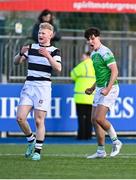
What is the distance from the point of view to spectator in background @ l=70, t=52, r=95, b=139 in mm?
21000

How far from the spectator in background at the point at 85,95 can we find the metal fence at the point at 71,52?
154 cm

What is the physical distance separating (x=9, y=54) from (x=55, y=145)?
3.82m

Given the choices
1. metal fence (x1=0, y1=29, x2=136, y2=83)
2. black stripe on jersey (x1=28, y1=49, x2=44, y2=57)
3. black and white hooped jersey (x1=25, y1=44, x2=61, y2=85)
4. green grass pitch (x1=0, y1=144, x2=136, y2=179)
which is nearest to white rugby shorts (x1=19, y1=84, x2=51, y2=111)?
black and white hooped jersey (x1=25, y1=44, x2=61, y2=85)

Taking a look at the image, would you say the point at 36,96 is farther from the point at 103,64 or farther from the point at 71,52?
the point at 71,52

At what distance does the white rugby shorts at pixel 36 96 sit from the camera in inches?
561

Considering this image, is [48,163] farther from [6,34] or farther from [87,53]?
[6,34]

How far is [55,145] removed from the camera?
18.9 m

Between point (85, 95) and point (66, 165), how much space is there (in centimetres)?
765

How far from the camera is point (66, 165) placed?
1343 cm

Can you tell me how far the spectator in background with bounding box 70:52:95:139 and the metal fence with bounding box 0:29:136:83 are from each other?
5.04ft

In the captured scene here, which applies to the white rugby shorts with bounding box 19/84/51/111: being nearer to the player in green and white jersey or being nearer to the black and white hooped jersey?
the black and white hooped jersey

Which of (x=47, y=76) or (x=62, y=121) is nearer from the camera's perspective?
(x=47, y=76)

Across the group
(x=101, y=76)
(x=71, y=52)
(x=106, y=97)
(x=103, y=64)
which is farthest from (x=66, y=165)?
(x=71, y=52)

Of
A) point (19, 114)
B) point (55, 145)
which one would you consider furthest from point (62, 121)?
point (19, 114)
